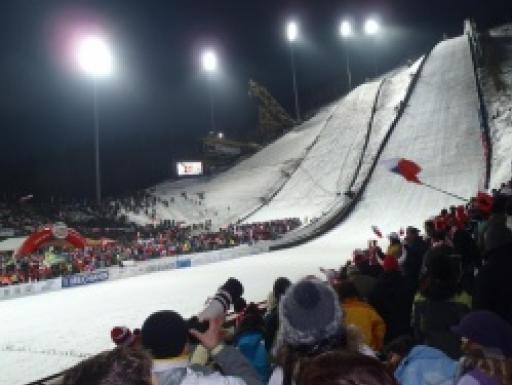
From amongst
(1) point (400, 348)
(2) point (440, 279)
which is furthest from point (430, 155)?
(1) point (400, 348)

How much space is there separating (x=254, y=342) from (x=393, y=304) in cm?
158

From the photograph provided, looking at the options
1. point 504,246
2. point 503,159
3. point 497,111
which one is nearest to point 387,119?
point 497,111

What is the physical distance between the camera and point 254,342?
3.97 m

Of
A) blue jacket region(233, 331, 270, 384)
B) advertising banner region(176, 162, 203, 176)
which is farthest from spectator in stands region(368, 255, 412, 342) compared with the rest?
advertising banner region(176, 162, 203, 176)

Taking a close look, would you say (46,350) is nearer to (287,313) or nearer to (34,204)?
(287,313)

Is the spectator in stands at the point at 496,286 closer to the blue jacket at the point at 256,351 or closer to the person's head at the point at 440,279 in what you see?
the person's head at the point at 440,279

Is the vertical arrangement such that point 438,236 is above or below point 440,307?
above

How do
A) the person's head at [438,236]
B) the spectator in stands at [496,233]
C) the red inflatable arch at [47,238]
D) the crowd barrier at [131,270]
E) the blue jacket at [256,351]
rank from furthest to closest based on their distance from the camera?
the red inflatable arch at [47,238] < the crowd barrier at [131,270] < the person's head at [438,236] < the spectator in stands at [496,233] < the blue jacket at [256,351]

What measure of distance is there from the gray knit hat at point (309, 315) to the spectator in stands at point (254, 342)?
4.72ft

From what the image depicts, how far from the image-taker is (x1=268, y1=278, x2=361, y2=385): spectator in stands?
2.41m

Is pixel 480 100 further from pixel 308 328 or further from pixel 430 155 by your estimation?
pixel 308 328

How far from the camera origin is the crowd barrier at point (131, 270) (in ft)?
60.5

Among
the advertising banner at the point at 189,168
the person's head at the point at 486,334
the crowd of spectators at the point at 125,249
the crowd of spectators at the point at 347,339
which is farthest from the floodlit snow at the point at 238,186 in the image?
the person's head at the point at 486,334

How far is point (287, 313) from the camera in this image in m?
2.49
